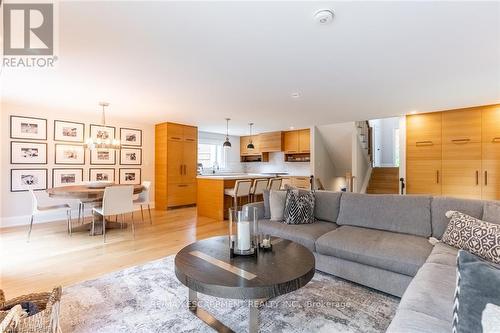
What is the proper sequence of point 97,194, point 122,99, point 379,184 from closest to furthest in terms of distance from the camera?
point 97,194, point 122,99, point 379,184

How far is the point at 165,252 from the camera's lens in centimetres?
326

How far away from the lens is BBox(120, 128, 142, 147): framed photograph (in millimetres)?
6093

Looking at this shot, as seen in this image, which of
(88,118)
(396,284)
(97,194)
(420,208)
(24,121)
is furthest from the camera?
(88,118)

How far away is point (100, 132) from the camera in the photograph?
5707 millimetres

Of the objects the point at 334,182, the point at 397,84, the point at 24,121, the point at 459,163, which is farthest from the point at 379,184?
the point at 24,121

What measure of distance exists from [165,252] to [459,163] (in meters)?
5.54

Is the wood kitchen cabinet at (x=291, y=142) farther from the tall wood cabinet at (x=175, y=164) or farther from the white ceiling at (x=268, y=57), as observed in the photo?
the white ceiling at (x=268, y=57)

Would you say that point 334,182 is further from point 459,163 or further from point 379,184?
point 459,163

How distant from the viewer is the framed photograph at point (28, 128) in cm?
462

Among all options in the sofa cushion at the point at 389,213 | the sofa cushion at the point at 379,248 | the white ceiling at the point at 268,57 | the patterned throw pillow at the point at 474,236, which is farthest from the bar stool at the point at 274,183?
the patterned throw pillow at the point at 474,236

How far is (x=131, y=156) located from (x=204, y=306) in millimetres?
5180

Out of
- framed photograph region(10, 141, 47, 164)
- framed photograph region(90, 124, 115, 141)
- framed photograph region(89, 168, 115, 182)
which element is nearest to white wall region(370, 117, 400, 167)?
framed photograph region(90, 124, 115, 141)

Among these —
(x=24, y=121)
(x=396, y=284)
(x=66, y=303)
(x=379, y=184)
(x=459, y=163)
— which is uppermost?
(x=24, y=121)

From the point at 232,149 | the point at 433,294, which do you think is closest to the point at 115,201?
the point at 433,294
